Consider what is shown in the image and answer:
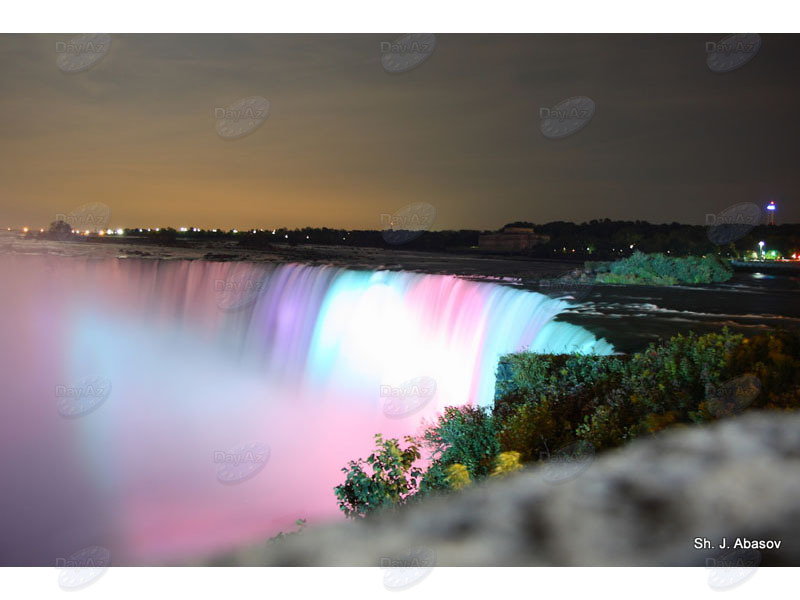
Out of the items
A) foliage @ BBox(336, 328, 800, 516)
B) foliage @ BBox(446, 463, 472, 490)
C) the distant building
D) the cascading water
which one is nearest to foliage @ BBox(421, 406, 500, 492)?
foliage @ BBox(336, 328, 800, 516)

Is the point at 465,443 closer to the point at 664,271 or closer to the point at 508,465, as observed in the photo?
the point at 508,465

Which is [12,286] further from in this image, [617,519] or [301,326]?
[617,519]

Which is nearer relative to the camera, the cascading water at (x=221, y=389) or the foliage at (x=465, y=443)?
the foliage at (x=465, y=443)

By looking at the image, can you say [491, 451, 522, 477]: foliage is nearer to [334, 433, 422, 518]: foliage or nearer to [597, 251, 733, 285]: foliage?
[334, 433, 422, 518]: foliage

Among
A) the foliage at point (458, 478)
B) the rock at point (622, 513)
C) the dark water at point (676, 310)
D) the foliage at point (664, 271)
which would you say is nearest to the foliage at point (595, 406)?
the foliage at point (458, 478)

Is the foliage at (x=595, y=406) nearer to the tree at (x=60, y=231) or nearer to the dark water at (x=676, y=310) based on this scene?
the dark water at (x=676, y=310)

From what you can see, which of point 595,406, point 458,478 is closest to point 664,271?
point 595,406

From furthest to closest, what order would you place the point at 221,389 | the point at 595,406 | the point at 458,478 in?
the point at 221,389, the point at 595,406, the point at 458,478
